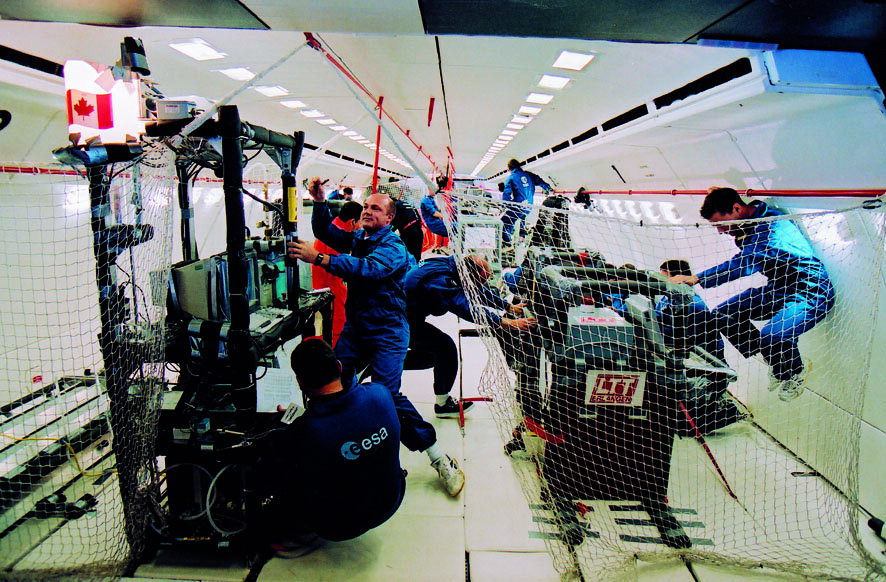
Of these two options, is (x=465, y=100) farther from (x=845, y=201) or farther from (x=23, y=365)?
(x=23, y=365)

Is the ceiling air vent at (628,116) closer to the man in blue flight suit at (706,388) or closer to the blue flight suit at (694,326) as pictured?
the man in blue flight suit at (706,388)

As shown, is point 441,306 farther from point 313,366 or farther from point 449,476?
point 313,366

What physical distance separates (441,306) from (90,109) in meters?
2.36

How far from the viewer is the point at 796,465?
2.96m

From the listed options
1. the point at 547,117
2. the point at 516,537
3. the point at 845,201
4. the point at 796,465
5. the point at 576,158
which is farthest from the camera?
the point at 576,158

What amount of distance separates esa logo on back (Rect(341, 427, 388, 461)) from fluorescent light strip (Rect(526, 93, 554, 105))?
14.4 ft

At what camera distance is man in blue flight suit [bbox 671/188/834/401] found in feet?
8.80

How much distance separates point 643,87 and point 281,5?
11.4 feet

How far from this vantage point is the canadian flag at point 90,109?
71.5 inches

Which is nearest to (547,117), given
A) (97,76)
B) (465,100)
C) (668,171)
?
(465,100)

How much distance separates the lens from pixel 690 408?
3.15m

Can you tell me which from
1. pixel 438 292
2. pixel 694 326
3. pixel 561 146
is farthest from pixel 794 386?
pixel 561 146

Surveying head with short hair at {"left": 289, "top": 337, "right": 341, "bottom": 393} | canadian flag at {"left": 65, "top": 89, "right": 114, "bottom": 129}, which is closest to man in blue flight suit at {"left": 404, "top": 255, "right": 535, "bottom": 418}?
head with short hair at {"left": 289, "top": 337, "right": 341, "bottom": 393}

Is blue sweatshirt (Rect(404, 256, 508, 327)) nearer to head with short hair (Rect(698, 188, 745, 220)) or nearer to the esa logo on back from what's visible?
the esa logo on back
